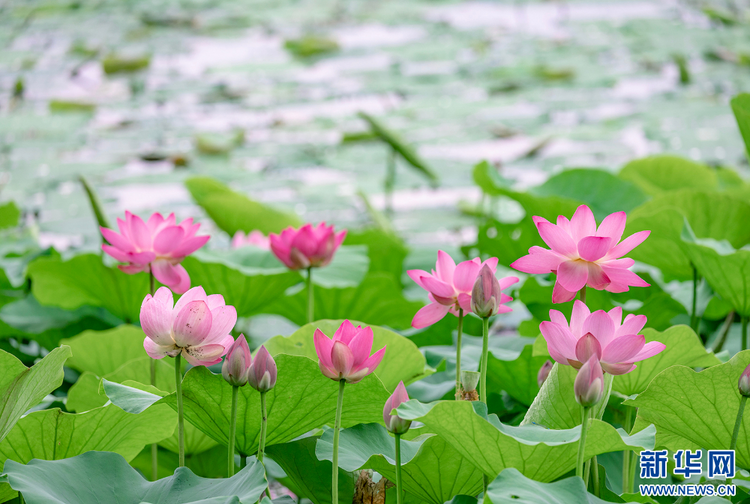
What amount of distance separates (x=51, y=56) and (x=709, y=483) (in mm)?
4897

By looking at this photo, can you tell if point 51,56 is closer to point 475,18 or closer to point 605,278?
point 475,18

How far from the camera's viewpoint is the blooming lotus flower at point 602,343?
0.48m

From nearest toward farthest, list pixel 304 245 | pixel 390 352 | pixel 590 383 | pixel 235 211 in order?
1. pixel 590 383
2. pixel 390 352
3. pixel 304 245
4. pixel 235 211

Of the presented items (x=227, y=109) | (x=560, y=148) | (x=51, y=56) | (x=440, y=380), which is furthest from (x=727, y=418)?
(x=51, y=56)

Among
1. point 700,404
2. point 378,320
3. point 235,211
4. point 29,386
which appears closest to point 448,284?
point 700,404

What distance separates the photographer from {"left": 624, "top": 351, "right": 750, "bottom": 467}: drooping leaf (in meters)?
0.55

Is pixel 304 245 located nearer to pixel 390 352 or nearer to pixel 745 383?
pixel 390 352

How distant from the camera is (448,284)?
58 cm

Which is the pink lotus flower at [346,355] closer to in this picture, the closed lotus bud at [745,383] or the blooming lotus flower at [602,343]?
the blooming lotus flower at [602,343]

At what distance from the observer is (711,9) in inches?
201

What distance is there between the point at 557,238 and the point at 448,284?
0.34ft

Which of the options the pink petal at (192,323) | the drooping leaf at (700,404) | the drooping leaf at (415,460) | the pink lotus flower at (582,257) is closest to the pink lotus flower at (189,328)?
the pink petal at (192,323)

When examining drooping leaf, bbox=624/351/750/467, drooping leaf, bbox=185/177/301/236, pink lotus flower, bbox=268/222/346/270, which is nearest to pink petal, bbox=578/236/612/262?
drooping leaf, bbox=624/351/750/467

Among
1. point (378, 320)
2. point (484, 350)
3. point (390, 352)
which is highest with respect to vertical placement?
point (484, 350)
